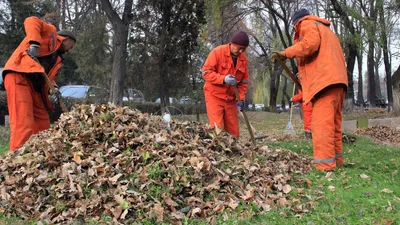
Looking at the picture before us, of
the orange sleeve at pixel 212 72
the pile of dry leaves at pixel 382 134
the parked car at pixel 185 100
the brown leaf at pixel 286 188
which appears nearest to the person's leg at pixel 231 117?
the orange sleeve at pixel 212 72

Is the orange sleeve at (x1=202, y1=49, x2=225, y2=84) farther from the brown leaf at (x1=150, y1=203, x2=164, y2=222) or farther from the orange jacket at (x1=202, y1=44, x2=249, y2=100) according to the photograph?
the brown leaf at (x1=150, y1=203, x2=164, y2=222)

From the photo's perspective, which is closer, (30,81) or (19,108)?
(19,108)

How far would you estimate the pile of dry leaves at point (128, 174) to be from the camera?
2.91 meters

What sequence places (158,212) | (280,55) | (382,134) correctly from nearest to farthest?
(158,212)
(280,55)
(382,134)

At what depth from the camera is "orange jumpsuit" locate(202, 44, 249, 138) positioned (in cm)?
530

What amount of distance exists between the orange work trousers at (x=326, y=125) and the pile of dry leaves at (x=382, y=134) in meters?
5.36

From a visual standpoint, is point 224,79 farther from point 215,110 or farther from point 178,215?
point 178,215

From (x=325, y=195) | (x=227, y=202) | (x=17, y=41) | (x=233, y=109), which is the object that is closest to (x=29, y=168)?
(x=227, y=202)

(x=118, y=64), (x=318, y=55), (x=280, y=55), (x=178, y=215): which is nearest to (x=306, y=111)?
(x=280, y=55)

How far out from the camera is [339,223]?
2680 millimetres

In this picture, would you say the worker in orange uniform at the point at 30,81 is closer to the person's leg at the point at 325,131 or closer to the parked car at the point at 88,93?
the person's leg at the point at 325,131

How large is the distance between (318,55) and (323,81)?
0.31m

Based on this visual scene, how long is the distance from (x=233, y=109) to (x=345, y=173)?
6.18 ft

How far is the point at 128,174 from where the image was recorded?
3.25 metres
